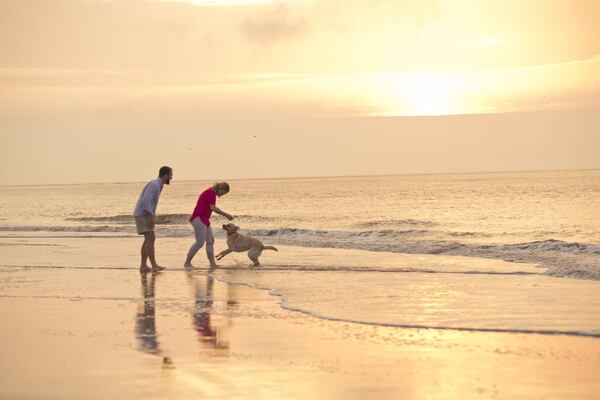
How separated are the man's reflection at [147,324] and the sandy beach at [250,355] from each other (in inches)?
0.5

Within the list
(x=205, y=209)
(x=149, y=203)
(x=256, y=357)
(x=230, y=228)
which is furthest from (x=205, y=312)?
(x=230, y=228)

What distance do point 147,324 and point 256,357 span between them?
243cm

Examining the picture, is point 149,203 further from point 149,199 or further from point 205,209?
point 205,209

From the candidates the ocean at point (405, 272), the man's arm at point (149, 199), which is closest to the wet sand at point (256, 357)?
the ocean at point (405, 272)

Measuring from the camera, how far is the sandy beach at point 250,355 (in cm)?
680

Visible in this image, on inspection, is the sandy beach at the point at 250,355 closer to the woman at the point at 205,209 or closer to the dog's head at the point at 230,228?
the woman at the point at 205,209

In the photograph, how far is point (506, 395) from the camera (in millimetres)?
6598

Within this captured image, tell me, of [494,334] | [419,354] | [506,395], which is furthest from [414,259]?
[506,395]

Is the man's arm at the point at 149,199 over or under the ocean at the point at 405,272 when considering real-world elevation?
over

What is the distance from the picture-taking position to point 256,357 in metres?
8.02

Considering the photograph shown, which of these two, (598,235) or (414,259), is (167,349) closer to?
(414,259)

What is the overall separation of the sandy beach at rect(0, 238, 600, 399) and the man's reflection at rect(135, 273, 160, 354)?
13 mm

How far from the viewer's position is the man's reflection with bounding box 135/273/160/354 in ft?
28.2

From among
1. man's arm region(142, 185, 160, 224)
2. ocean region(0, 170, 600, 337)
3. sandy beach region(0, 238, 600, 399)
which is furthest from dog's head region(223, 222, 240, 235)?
sandy beach region(0, 238, 600, 399)
